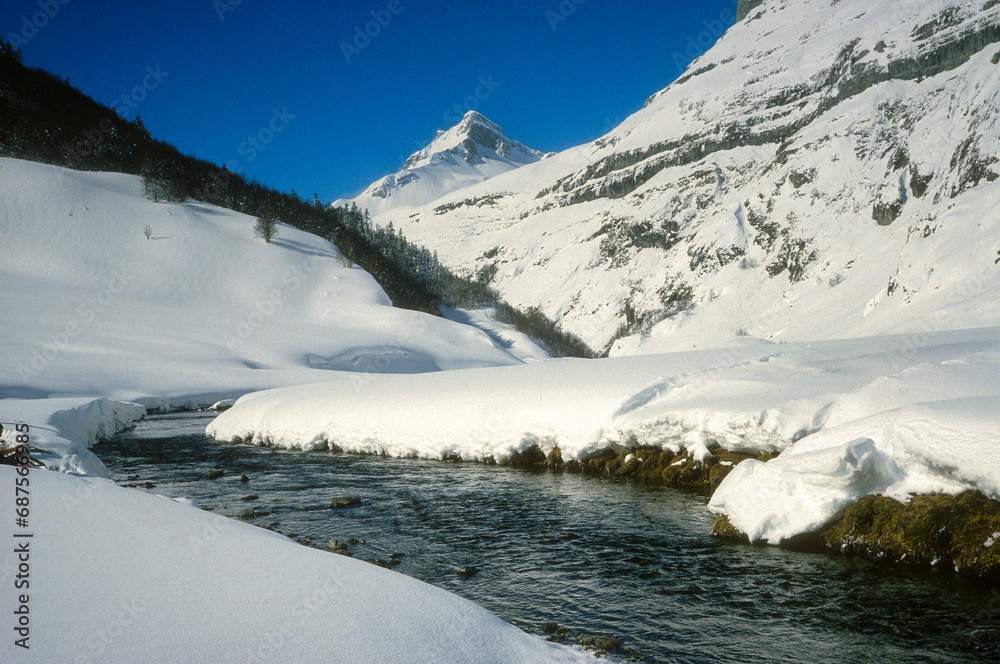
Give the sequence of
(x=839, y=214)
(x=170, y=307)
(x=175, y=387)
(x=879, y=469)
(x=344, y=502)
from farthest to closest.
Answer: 1. (x=839, y=214)
2. (x=170, y=307)
3. (x=175, y=387)
4. (x=344, y=502)
5. (x=879, y=469)

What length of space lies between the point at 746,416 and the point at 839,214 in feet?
454

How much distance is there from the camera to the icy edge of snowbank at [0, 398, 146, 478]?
13.8 metres

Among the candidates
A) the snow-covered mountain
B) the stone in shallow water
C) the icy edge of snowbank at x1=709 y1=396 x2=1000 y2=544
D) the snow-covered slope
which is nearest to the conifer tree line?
the snow-covered slope

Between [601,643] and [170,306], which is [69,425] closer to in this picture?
[601,643]

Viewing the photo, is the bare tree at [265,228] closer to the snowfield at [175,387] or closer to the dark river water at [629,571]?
the snowfield at [175,387]

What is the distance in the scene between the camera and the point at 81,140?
10238cm

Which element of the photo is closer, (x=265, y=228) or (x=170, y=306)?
(x=170, y=306)

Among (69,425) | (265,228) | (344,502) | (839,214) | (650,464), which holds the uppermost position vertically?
(839,214)

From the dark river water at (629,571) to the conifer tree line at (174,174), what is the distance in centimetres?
8907

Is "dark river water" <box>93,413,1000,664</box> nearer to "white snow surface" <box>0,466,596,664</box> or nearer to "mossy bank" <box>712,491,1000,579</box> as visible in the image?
"mossy bank" <box>712,491,1000,579</box>

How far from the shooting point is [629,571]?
914 centimetres

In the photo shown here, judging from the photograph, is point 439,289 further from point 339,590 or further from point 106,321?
point 339,590

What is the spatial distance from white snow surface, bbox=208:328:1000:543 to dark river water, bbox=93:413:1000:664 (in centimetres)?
137

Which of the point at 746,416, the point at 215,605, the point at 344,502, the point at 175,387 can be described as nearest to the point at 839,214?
the point at 175,387
